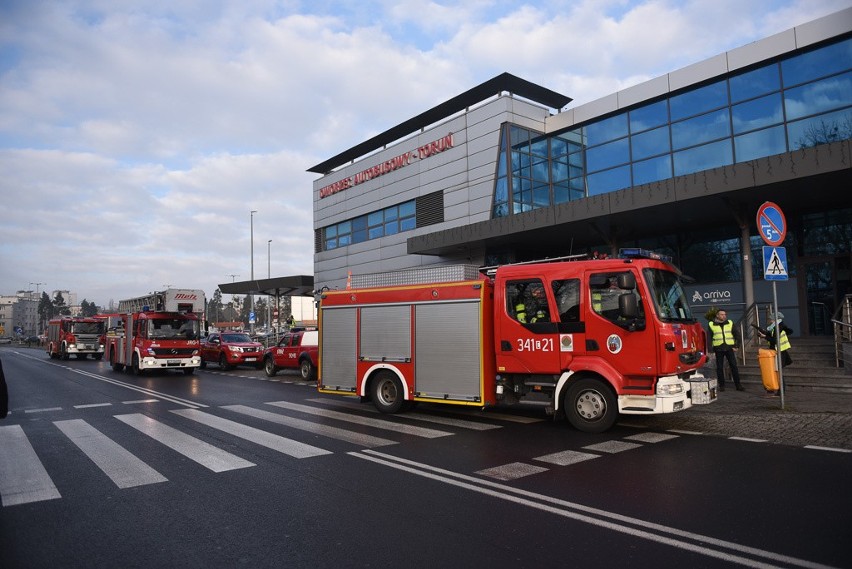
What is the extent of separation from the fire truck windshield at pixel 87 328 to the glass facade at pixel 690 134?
25544 mm

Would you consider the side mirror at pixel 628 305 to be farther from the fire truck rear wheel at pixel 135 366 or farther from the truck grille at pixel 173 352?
the fire truck rear wheel at pixel 135 366

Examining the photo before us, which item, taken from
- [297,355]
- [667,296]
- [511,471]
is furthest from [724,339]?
[297,355]

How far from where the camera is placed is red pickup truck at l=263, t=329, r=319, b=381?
18.3 m

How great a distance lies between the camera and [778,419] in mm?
8969

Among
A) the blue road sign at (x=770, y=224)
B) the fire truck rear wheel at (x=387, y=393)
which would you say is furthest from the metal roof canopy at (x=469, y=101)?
the fire truck rear wheel at (x=387, y=393)

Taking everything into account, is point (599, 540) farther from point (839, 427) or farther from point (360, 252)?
point (360, 252)

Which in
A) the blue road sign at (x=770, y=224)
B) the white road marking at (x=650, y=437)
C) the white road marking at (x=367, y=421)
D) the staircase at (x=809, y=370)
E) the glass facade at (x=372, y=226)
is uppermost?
the glass facade at (x=372, y=226)

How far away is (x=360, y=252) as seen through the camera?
31.2m

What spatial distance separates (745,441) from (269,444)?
6599 millimetres

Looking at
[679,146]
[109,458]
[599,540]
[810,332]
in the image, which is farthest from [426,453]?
[679,146]

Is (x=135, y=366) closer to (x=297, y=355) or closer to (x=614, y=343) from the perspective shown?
(x=297, y=355)

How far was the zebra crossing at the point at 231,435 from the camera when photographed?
6242 millimetres

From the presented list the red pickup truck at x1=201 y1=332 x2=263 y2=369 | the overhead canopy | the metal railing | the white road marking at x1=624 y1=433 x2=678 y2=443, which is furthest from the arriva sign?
the overhead canopy

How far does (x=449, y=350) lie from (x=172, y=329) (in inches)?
565
